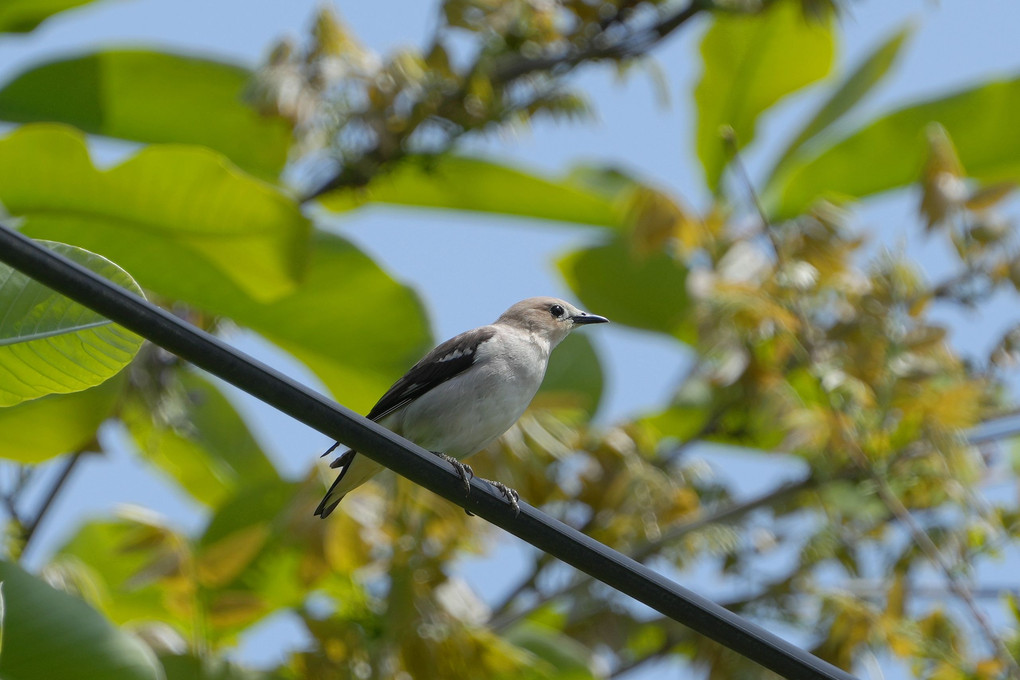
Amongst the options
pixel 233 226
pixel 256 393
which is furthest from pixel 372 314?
pixel 256 393

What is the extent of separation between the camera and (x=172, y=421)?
6.50m

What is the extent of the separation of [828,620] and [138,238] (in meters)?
4.19

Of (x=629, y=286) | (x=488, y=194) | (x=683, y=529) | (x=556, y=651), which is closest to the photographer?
(x=683, y=529)

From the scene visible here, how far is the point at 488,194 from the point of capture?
7.98 metres

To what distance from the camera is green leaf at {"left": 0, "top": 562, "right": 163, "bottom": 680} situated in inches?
178

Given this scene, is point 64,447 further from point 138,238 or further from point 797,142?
point 797,142

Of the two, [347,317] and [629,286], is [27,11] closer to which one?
[347,317]

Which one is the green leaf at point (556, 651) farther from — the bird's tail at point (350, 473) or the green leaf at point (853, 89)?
the green leaf at point (853, 89)

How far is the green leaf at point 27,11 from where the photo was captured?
22.3ft

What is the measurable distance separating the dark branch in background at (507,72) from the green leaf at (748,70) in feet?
6.83

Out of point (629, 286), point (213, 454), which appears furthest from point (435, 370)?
point (213, 454)

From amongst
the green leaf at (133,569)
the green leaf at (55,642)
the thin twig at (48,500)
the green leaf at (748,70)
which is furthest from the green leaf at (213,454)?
the green leaf at (748,70)

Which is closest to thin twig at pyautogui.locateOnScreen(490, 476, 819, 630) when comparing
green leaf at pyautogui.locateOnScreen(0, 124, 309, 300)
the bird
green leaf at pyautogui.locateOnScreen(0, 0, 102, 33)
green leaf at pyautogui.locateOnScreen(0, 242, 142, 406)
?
the bird

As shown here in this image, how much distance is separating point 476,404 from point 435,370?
0.95 feet
